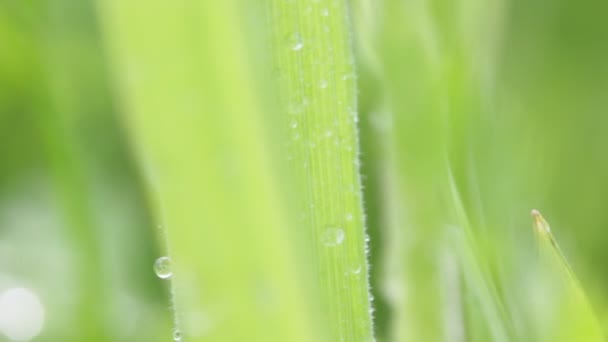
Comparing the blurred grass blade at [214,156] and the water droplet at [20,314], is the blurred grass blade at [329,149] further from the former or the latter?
the water droplet at [20,314]

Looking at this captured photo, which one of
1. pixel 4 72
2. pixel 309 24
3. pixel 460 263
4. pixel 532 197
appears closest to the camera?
pixel 309 24

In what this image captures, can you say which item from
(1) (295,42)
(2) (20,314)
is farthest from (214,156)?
(2) (20,314)

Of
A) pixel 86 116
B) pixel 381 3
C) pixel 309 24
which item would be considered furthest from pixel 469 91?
pixel 86 116

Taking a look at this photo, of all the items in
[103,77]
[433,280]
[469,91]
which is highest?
[103,77]

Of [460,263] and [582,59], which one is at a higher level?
[582,59]

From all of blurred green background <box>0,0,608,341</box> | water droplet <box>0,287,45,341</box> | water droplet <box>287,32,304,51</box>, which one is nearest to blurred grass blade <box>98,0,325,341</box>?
water droplet <box>287,32,304,51</box>

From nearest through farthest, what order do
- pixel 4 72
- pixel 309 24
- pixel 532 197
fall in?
pixel 309 24 → pixel 532 197 → pixel 4 72

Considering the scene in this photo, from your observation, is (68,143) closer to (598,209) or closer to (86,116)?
(86,116)

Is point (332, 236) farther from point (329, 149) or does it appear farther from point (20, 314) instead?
point (20, 314)

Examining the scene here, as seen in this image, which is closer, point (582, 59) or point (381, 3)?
point (381, 3)
